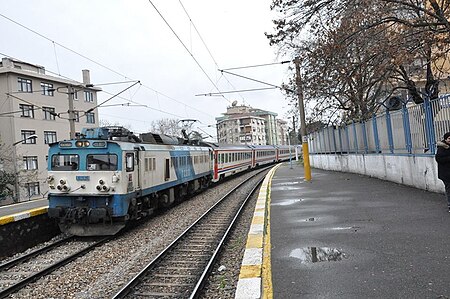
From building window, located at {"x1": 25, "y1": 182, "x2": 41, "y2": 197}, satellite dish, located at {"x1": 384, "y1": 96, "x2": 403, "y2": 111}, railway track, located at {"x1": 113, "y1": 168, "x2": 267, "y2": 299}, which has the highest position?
satellite dish, located at {"x1": 384, "y1": 96, "x2": 403, "y2": 111}

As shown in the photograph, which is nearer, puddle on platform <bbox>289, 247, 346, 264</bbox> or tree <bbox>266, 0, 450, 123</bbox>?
puddle on platform <bbox>289, 247, 346, 264</bbox>

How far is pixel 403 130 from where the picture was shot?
Result: 12.8m

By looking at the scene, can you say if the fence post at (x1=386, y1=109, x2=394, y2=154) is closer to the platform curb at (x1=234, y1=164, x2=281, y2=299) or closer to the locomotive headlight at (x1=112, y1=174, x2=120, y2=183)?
the platform curb at (x1=234, y1=164, x2=281, y2=299)

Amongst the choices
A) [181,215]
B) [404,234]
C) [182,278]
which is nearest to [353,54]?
[181,215]

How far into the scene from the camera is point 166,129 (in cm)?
7894

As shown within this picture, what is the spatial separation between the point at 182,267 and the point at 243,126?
104327 millimetres

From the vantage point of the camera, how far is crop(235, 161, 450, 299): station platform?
461 centimetres

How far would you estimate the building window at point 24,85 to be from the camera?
39.4m

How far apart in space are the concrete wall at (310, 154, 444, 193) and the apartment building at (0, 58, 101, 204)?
2431 cm

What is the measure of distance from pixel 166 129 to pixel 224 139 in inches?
1593

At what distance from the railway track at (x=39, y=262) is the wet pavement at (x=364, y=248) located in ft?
14.2

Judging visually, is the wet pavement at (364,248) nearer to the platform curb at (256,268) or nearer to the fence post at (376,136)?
the platform curb at (256,268)

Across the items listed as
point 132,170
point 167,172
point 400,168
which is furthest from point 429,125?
point 167,172

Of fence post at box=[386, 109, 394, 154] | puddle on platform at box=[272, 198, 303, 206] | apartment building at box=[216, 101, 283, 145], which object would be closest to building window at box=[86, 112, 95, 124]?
fence post at box=[386, 109, 394, 154]
